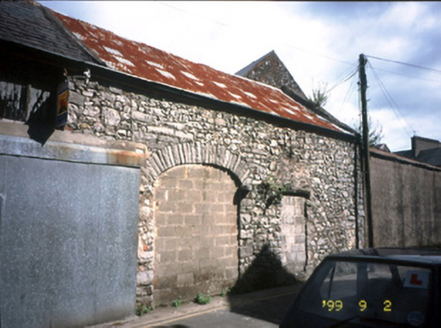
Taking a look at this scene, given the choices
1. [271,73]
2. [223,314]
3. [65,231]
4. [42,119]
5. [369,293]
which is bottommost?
[223,314]

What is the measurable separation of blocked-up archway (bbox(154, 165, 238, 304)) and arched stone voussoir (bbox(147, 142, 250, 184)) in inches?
5.4

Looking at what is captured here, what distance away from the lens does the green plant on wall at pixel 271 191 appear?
26.5 ft

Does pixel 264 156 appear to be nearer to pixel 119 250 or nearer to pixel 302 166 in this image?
pixel 302 166

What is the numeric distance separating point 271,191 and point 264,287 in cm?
220

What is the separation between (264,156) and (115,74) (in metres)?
3.96

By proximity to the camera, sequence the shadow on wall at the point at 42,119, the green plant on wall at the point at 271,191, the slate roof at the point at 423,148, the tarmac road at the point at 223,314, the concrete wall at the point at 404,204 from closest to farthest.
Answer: the shadow on wall at the point at 42,119 < the tarmac road at the point at 223,314 < the green plant on wall at the point at 271,191 < the concrete wall at the point at 404,204 < the slate roof at the point at 423,148

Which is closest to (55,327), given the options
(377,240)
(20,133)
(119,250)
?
(119,250)

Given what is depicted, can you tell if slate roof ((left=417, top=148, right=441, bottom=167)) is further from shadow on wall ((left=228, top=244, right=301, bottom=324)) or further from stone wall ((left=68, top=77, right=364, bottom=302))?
shadow on wall ((left=228, top=244, right=301, bottom=324))

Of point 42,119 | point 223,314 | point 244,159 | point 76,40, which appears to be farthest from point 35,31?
point 223,314

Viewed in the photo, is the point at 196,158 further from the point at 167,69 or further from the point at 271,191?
the point at 167,69

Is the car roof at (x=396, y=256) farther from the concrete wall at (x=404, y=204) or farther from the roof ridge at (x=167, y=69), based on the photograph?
the concrete wall at (x=404, y=204)

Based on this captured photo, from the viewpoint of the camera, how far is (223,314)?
19.3 feet

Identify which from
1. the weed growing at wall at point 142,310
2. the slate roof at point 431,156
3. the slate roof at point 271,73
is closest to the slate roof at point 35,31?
the weed growing at wall at point 142,310

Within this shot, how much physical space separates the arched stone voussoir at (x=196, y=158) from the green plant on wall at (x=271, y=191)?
A: 56 centimetres
